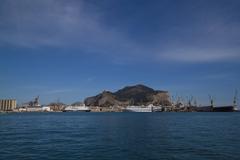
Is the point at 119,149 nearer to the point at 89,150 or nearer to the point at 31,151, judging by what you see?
the point at 89,150

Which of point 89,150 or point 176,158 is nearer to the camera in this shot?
point 176,158

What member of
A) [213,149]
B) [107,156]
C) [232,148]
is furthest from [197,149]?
[107,156]

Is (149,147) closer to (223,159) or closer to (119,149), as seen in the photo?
(119,149)

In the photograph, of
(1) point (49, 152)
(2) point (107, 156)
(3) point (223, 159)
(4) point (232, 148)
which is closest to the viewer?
(3) point (223, 159)

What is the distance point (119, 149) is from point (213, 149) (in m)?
14.8

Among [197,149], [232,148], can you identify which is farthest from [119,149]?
[232,148]

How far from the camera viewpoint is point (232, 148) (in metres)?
42.3

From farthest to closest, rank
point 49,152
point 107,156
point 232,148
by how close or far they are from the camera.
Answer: point 232,148, point 49,152, point 107,156

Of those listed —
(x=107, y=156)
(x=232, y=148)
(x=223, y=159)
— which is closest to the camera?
(x=223, y=159)

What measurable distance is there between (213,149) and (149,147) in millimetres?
10072

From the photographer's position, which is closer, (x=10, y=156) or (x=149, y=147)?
(x=10, y=156)

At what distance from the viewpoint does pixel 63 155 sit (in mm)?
37000

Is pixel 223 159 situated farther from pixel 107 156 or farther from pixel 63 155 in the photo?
pixel 63 155

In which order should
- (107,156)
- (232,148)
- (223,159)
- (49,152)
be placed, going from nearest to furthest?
(223,159) < (107,156) < (49,152) < (232,148)
